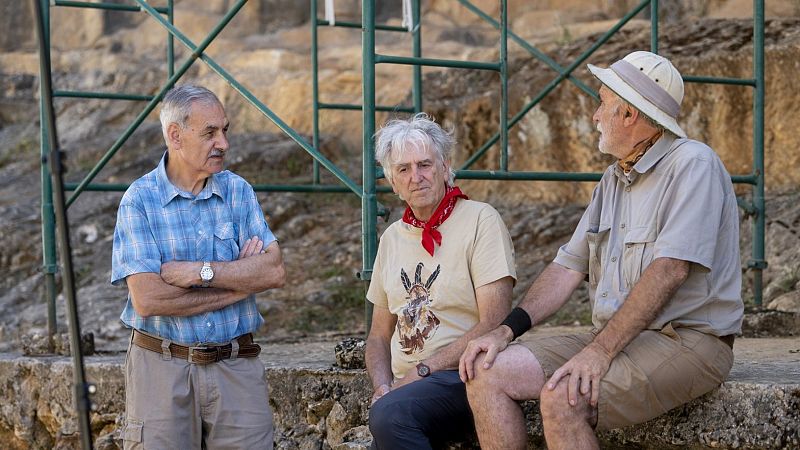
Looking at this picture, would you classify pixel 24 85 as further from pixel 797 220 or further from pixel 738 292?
pixel 738 292

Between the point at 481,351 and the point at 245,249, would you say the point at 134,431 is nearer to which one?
the point at 245,249

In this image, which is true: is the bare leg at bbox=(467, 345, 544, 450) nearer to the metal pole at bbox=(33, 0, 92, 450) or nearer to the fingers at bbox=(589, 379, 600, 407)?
the fingers at bbox=(589, 379, 600, 407)

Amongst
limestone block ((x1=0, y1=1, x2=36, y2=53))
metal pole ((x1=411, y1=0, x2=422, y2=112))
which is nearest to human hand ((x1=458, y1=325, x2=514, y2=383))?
metal pole ((x1=411, y1=0, x2=422, y2=112))

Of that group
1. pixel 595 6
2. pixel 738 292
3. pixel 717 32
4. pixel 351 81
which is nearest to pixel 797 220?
pixel 717 32

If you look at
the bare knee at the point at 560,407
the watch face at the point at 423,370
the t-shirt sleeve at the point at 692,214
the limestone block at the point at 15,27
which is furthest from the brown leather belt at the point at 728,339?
the limestone block at the point at 15,27

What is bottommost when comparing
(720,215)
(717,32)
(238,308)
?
(238,308)

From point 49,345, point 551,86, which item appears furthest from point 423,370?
point 49,345

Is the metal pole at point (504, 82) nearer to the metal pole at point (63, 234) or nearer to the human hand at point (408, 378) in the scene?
the human hand at point (408, 378)

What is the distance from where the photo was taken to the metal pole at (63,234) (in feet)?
7.82

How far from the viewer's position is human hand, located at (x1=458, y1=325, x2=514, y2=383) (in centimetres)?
343

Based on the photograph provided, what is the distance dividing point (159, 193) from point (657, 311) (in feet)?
5.18

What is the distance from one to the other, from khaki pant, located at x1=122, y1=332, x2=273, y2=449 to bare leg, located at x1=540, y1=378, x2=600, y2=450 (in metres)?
1.00

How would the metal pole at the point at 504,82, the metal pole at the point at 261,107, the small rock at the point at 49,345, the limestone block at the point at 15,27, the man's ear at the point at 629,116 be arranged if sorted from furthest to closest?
the limestone block at the point at 15,27, the small rock at the point at 49,345, the metal pole at the point at 504,82, the metal pole at the point at 261,107, the man's ear at the point at 629,116

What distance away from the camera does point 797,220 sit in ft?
23.6
